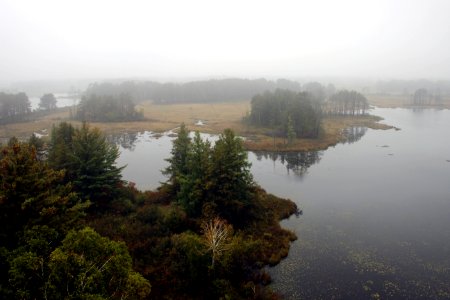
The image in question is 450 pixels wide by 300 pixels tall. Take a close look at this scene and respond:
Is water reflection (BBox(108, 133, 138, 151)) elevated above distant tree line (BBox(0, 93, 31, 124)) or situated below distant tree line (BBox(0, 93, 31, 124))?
below

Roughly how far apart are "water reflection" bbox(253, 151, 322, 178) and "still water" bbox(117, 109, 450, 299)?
0.20 meters

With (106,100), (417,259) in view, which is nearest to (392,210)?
(417,259)

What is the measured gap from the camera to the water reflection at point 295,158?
67.4m

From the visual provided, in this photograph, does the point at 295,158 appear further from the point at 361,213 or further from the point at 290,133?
the point at 361,213

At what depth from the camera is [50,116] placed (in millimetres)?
146875

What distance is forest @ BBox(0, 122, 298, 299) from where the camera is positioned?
1872 centimetres

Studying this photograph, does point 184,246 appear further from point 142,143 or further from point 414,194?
point 142,143

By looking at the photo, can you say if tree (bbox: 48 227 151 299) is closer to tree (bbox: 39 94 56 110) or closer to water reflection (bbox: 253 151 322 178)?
water reflection (bbox: 253 151 322 178)

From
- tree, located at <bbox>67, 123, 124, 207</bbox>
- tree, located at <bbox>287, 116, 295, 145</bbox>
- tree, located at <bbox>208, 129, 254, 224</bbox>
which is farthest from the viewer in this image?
tree, located at <bbox>287, 116, 295, 145</bbox>

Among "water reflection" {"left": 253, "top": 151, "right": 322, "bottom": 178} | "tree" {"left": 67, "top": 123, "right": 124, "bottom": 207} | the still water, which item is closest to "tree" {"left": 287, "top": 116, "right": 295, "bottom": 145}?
"water reflection" {"left": 253, "top": 151, "right": 322, "bottom": 178}

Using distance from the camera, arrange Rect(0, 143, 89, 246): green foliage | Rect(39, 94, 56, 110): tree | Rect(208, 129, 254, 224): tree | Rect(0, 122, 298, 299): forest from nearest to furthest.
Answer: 1. Rect(0, 122, 298, 299): forest
2. Rect(0, 143, 89, 246): green foliage
3. Rect(208, 129, 254, 224): tree
4. Rect(39, 94, 56, 110): tree

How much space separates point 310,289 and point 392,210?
2288 centimetres

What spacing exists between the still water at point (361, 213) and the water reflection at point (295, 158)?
0.66ft

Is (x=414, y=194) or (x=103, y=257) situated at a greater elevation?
(x=103, y=257)
